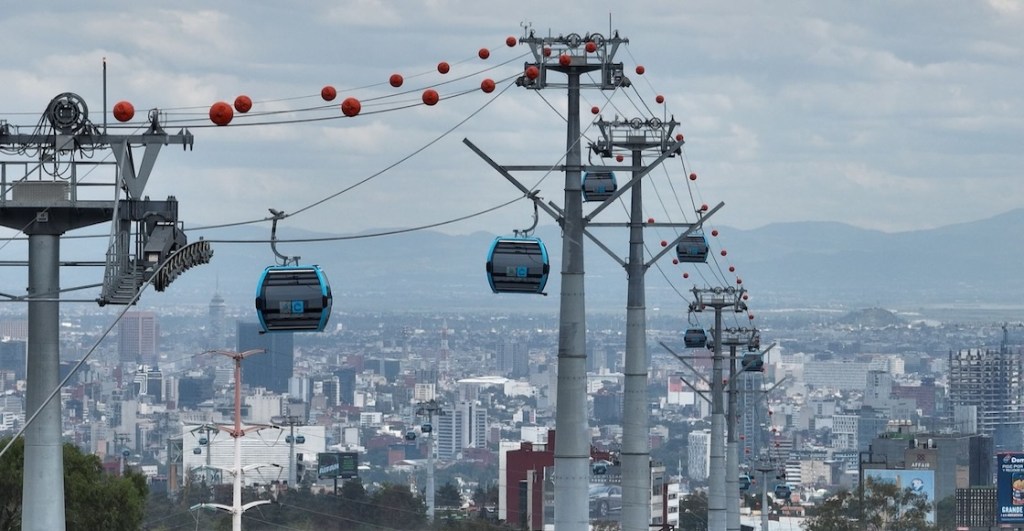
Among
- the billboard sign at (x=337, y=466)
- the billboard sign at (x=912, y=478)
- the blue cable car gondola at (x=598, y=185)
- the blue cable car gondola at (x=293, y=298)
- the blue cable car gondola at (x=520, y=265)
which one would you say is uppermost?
the blue cable car gondola at (x=598, y=185)

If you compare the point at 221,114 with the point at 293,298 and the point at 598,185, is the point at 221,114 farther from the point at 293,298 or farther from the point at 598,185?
the point at 598,185

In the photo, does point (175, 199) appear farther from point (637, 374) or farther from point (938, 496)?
point (938, 496)

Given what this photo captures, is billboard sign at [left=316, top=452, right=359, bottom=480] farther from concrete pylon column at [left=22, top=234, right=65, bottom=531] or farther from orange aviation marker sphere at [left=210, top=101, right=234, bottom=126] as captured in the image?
orange aviation marker sphere at [left=210, top=101, right=234, bottom=126]

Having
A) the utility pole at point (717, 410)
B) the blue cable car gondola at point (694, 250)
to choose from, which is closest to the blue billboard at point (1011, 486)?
the utility pole at point (717, 410)

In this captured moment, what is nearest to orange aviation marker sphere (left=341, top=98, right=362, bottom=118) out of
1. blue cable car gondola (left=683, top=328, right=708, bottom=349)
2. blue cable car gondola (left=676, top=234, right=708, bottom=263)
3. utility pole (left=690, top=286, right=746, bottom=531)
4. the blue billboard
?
blue cable car gondola (left=676, top=234, right=708, bottom=263)

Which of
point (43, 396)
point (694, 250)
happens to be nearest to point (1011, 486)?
point (694, 250)

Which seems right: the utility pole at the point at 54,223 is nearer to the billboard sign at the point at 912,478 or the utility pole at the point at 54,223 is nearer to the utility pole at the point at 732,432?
the utility pole at the point at 732,432

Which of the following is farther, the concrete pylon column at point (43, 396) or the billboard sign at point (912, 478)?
the billboard sign at point (912, 478)
